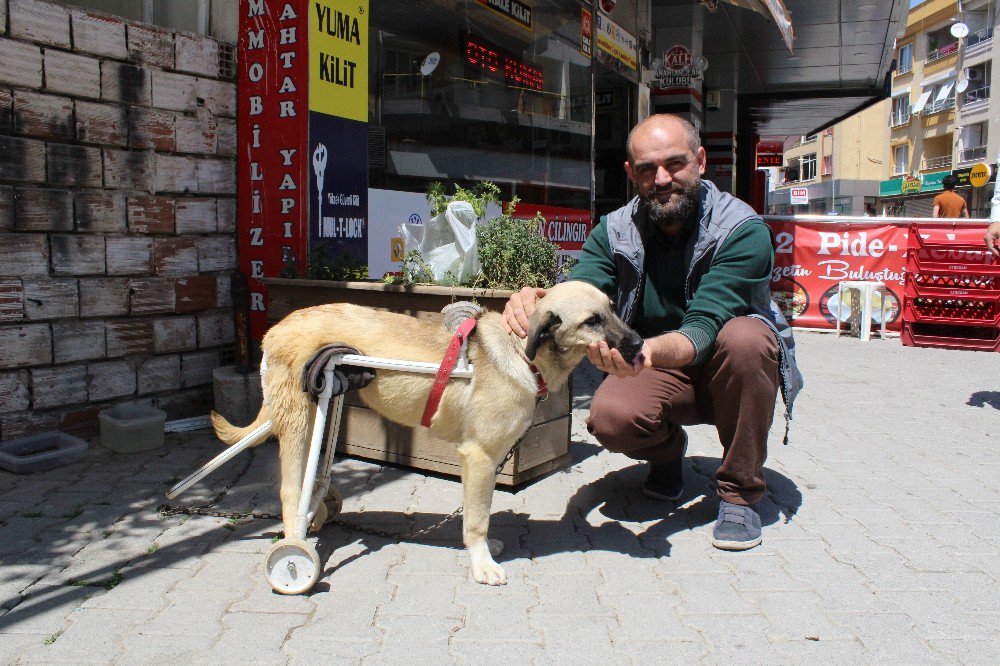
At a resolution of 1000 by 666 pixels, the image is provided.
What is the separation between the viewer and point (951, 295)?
962 cm

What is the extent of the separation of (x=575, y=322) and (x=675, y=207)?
97 centimetres

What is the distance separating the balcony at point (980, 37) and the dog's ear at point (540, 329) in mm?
47067

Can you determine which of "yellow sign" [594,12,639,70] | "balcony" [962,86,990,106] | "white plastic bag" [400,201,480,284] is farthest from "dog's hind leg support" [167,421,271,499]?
"balcony" [962,86,990,106]

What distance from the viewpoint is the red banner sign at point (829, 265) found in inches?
421

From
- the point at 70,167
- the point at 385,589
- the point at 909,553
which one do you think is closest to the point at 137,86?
the point at 70,167

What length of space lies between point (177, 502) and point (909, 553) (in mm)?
3425

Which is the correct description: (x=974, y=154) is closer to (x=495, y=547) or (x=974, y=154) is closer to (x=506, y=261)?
(x=506, y=261)

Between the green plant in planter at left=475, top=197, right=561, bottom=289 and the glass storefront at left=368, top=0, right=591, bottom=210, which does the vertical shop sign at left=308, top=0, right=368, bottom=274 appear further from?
the green plant in planter at left=475, top=197, right=561, bottom=289

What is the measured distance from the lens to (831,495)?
4.05 m

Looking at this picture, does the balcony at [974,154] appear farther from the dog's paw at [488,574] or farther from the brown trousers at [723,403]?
the dog's paw at [488,574]

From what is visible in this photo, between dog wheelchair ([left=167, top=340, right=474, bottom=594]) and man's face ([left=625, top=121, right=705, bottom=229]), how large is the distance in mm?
1237

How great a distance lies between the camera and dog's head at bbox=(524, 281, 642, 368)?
109 inches

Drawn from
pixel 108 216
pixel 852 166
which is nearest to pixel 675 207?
pixel 108 216

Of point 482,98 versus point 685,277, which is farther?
point 482,98
